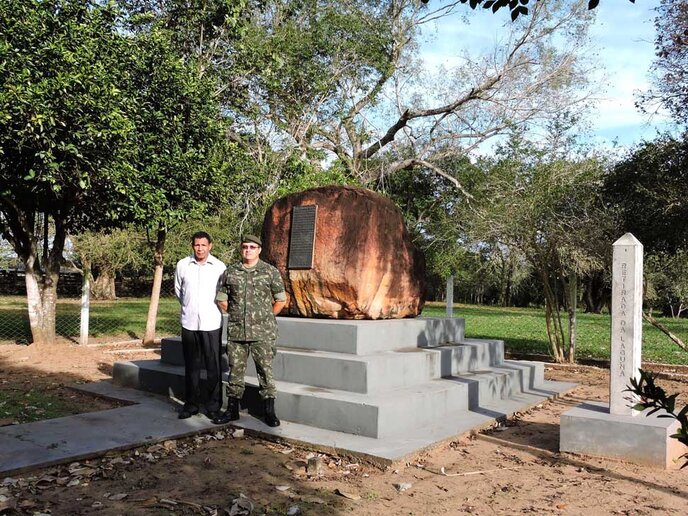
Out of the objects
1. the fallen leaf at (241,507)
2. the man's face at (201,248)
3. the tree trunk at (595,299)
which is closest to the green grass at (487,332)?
the man's face at (201,248)

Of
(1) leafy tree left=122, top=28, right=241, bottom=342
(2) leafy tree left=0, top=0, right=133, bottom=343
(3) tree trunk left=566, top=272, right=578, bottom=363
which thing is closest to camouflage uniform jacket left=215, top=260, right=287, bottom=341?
(2) leafy tree left=0, top=0, right=133, bottom=343

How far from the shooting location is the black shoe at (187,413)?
20.2 ft

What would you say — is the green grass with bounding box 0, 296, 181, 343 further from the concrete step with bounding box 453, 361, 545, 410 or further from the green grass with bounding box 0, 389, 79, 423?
the concrete step with bounding box 453, 361, 545, 410

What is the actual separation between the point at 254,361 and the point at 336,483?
1684 millimetres

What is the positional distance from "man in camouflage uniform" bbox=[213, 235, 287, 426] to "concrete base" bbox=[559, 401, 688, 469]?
112 inches

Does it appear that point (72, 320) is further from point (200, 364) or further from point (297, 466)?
point (297, 466)

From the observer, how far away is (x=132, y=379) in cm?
777

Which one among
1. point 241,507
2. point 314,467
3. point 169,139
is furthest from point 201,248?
point 169,139

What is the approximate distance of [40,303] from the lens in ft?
36.2

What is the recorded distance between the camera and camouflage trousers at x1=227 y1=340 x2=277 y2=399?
5.82 metres

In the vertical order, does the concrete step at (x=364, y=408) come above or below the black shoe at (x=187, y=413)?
above

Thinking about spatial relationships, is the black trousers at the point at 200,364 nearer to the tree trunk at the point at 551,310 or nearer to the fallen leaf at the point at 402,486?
the fallen leaf at the point at 402,486

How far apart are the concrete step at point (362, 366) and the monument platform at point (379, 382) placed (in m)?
0.01

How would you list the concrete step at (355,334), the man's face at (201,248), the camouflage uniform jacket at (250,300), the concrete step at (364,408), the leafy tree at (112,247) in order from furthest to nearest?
1. the leafy tree at (112,247)
2. the concrete step at (355,334)
3. the man's face at (201,248)
4. the camouflage uniform jacket at (250,300)
5. the concrete step at (364,408)
